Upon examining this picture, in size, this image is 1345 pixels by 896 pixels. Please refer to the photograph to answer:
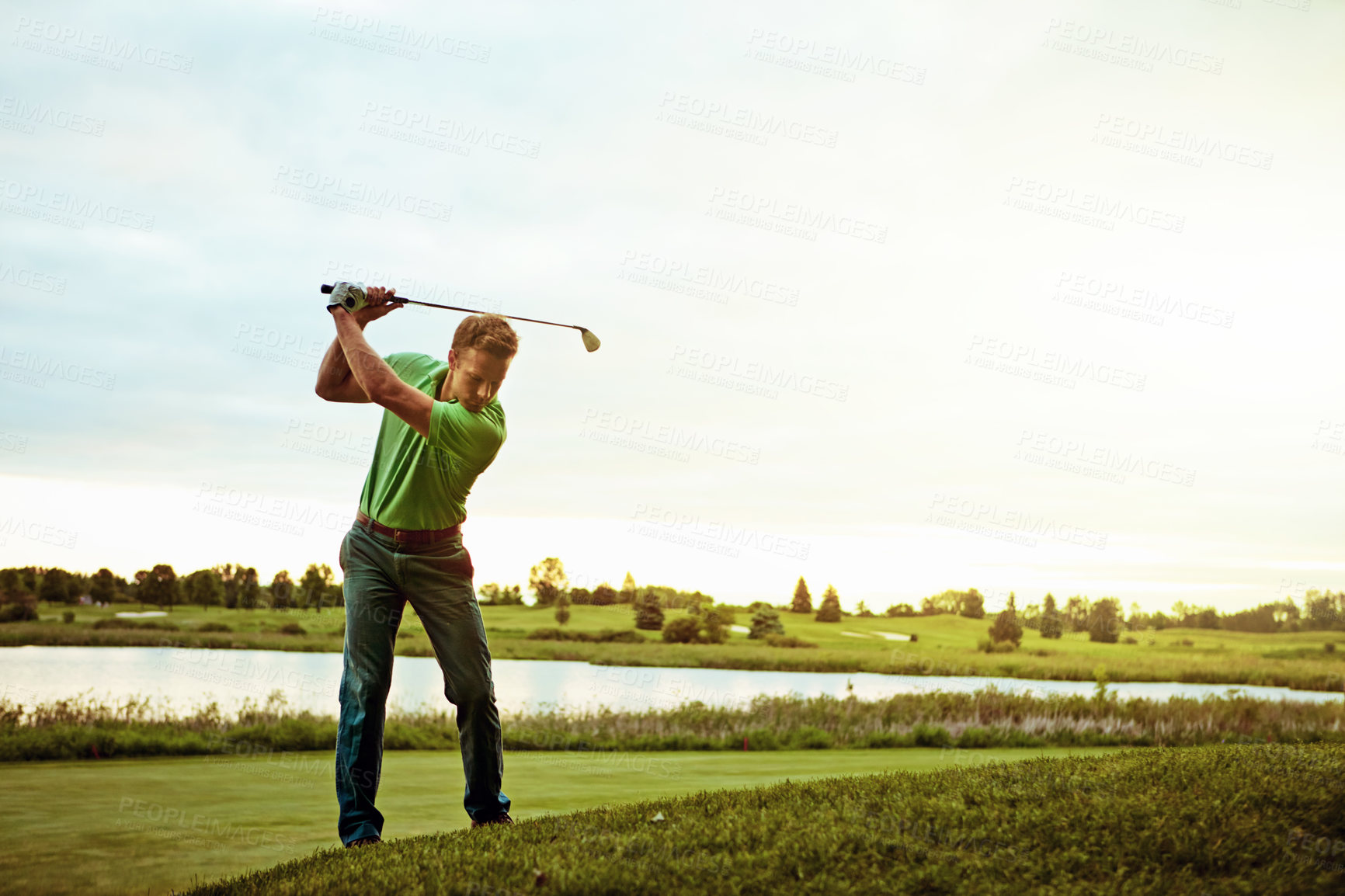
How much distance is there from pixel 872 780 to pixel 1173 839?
1853 mm

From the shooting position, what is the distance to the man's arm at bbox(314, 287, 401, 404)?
5.12 meters

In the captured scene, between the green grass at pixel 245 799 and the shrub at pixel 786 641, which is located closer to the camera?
the green grass at pixel 245 799

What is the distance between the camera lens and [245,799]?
6891 mm

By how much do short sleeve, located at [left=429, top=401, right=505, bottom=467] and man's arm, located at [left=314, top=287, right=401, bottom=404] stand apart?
644 mm

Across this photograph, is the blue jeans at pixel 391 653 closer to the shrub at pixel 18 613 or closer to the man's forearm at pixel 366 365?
the man's forearm at pixel 366 365

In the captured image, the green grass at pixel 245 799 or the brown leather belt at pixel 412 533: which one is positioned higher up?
the brown leather belt at pixel 412 533

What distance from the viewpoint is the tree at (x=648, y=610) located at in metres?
30.6

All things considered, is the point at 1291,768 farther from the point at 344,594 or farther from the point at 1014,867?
the point at 344,594

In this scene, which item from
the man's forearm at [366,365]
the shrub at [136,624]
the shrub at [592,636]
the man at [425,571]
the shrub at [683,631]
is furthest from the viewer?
the shrub at [592,636]

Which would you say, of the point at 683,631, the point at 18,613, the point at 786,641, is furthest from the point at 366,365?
the point at 18,613

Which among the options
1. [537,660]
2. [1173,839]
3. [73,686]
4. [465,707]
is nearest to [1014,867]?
[1173,839]

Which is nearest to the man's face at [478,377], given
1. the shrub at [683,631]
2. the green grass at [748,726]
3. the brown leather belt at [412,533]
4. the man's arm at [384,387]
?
the man's arm at [384,387]

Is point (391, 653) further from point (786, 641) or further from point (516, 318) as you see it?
point (786, 641)

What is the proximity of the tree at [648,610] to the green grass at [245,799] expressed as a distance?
19.6 m
